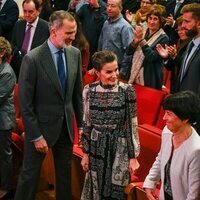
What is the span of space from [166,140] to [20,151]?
178 cm

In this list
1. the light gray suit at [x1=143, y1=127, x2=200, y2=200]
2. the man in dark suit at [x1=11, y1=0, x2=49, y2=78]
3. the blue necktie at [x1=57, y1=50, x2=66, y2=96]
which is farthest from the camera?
the man in dark suit at [x1=11, y1=0, x2=49, y2=78]

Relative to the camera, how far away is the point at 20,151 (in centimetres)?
366

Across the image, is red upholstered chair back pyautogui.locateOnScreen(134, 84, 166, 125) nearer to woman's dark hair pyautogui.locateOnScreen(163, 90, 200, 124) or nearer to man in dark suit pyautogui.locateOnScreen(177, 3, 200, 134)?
man in dark suit pyautogui.locateOnScreen(177, 3, 200, 134)

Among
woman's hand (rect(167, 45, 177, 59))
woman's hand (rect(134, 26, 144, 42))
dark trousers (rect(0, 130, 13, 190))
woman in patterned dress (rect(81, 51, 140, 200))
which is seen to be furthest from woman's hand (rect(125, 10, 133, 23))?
woman in patterned dress (rect(81, 51, 140, 200))

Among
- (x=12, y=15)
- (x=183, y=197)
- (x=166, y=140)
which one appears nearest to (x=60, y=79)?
(x=166, y=140)

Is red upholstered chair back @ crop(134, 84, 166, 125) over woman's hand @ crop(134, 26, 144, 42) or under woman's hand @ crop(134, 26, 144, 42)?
under

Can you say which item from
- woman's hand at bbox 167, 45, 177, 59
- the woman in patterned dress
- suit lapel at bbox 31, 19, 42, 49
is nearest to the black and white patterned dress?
the woman in patterned dress

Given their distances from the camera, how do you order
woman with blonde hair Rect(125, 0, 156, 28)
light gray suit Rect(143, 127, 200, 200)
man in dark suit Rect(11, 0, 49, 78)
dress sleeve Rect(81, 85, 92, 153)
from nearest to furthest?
light gray suit Rect(143, 127, 200, 200)
dress sleeve Rect(81, 85, 92, 153)
man in dark suit Rect(11, 0, 49, 78)
woman with blonde hair Rect(125, 0, 156, 28)

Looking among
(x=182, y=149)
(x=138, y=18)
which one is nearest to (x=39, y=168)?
(x=182, y=149)

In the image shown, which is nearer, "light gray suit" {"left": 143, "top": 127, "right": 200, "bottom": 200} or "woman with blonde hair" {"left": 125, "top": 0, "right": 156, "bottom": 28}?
"light gray suit" {"left": 143, "top": 127, "right": 200, "bottom": 200}

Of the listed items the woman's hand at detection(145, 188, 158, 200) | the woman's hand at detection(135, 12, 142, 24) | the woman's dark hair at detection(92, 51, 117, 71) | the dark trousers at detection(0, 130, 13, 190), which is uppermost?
the woman's hand at detection(135, 12, 142, 24)

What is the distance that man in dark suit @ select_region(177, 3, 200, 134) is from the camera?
311cm

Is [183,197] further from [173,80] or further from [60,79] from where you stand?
[173,80]

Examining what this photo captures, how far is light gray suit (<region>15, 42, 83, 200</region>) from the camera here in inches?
105
